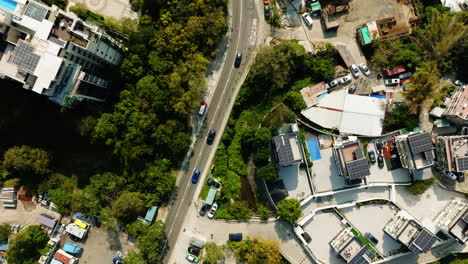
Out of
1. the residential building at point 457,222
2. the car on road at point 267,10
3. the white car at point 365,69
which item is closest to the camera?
the residential building at point 457,222

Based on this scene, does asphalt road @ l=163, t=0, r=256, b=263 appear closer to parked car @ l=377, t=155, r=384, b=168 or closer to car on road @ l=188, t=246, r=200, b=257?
car on road @ l=188, t=246, r=200, b=257

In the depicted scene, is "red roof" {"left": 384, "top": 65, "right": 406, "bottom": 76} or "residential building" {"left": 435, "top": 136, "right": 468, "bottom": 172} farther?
"red roof" {"left": 384, "top": 65, "right": 406, "bottom": 76}

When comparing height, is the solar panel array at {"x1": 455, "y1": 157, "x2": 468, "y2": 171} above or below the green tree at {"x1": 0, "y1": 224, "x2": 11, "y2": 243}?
above

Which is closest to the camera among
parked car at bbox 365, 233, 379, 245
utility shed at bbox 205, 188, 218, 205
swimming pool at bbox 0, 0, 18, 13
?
swimming pool at bbox 0, 0, 18, 13

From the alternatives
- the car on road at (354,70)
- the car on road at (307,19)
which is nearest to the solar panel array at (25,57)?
the car on road at (307,19)

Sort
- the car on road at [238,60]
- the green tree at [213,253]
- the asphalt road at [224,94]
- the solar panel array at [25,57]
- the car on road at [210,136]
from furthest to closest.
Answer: the asphalt road at [224,94]
the car on road at [238,60]
the car on road at [210,136]
the green tree at [213,253]
the solar panel array at [25,57]

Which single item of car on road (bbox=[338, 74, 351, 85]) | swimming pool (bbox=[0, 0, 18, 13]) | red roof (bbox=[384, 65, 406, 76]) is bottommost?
swimming pool (bbox=[0, 0, 18, 13])

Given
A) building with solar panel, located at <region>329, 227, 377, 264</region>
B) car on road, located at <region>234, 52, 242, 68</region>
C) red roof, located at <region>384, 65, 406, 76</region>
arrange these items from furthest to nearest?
car on road, located at <region>234, 52, 242, 68</region>, red roof, located at <region>384, 65, 406, 76</region>, building with solar panel, located at <region>329, 227, 377, 264</region>

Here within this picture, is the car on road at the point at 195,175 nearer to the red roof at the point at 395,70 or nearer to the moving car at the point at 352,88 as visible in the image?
the moving car at the point at 352,88

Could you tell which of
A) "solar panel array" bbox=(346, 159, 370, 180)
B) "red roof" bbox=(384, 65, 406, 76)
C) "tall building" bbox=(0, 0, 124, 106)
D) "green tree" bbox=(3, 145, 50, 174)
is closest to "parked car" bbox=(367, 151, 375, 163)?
"solar panel array" bbox=(346, 159, 370, 180)
